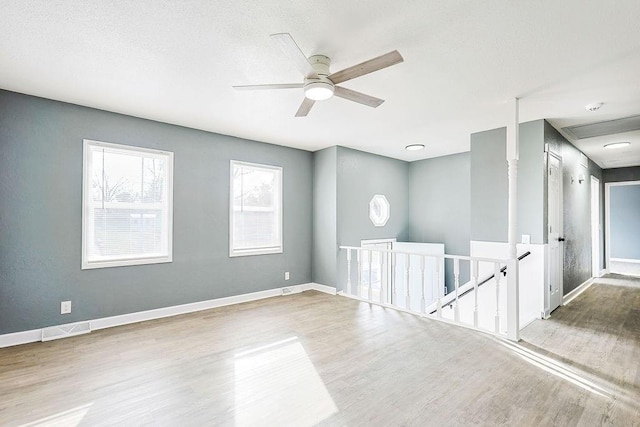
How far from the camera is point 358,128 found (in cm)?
443

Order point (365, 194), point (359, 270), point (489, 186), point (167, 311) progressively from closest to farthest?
point (167, 311), point (489, 186), point (359, 270), point (365, 194)

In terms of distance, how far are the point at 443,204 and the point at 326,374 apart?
4791 millimetres

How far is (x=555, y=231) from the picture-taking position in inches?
169

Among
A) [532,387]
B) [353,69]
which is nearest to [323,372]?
[532,387]

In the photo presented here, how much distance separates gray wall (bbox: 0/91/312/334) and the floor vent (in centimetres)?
7

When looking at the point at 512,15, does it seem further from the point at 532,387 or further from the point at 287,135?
the point at 287,135

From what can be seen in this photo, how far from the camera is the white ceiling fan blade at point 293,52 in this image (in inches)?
73.9

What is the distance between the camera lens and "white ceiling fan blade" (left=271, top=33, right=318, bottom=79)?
73.9 inches

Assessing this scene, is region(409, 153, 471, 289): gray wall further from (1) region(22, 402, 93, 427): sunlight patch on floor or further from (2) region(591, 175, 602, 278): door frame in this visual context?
(1) region(22, 402, 93, 427): sunlight patch on floor

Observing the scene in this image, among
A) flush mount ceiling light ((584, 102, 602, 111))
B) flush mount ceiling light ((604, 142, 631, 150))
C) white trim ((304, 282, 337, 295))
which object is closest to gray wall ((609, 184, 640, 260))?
flush mount ceiling light ((604, 142, 631, 150))

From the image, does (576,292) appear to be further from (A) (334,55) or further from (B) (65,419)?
(B) (65,419)

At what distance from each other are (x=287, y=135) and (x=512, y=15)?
128 inches

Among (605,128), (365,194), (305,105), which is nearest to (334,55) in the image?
(305,105)

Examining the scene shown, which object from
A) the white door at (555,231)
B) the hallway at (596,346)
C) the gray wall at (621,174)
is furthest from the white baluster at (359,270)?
the gray wall at (621,174)
